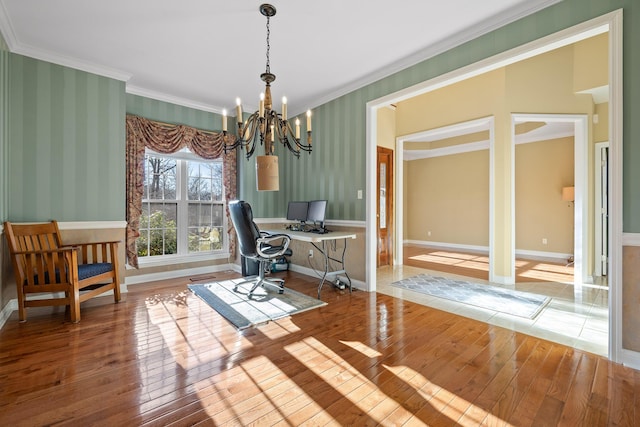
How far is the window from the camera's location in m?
4.28

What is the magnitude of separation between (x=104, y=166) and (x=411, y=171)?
7.08 meters

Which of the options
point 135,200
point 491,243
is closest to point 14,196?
point 135,200

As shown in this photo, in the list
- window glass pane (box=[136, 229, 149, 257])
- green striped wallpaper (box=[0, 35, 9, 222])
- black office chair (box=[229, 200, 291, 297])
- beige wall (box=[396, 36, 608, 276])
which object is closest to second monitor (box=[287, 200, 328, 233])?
black office chair (box=[229, 200, 291, 297])

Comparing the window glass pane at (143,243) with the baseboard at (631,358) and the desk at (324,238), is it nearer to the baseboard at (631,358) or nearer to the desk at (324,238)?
the desk at (324,238)

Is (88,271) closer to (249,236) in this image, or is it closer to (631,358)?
(249,236)

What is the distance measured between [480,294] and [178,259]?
14.2 ft

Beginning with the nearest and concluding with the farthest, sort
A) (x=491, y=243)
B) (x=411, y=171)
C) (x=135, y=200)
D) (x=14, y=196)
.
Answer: (x=14, y=196), (x=135, y=200), (x=491, y=243), (x=411, y=171)

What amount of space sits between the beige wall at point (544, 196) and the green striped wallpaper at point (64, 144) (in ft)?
24.2

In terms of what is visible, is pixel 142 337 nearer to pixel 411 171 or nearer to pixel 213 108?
pixel 213 108

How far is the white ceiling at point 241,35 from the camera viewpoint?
2402mm

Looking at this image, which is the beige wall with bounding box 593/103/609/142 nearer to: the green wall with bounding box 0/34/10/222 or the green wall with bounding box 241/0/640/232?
the green wall with bounding box 241/0/640/232

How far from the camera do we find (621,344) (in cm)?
197

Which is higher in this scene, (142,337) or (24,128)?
(24,128)

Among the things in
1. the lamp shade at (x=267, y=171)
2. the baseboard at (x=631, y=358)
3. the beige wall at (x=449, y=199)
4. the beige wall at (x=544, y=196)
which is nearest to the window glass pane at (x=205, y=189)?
the lamp shade at (x=267, y=171)
